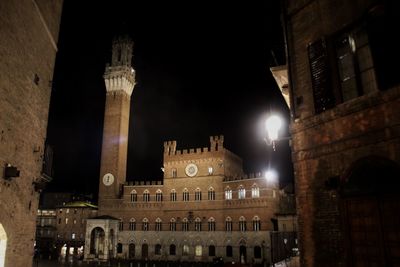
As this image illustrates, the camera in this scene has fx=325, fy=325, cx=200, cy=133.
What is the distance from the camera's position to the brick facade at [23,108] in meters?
10.2

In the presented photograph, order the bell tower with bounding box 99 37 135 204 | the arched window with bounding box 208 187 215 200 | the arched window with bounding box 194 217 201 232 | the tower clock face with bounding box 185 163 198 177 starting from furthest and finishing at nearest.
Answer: the bell tower with bounding box 99 37 135 204, the tower clock face with bounding box 185 163 198 177, the arched window with bounding box 208 187 215 200, the arched window with bounding box 194 217 201 232

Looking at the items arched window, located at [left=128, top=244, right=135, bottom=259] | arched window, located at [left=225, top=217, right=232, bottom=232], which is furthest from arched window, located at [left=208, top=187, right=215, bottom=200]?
arched window, located at [left=128, top=244, right=135, bottom=259]

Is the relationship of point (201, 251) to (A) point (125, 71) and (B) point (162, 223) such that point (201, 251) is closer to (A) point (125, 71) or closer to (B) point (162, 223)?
(B) point (162, 223)

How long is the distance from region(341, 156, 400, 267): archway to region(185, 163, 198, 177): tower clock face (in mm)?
37211

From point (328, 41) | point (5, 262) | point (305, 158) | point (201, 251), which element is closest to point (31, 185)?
point (5, 262)

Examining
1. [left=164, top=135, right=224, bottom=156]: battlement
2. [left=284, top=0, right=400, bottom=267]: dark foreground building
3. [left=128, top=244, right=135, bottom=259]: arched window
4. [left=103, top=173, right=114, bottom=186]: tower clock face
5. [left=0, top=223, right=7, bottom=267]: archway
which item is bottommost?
[left=128, top=244, right=135, bottom=259]: arched window

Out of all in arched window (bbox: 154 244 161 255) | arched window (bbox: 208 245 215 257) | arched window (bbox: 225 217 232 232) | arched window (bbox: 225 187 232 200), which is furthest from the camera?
arched window (bbox: 154 244 161 255)

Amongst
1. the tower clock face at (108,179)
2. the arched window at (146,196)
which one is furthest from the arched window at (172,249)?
the tower clock face at (108,179)

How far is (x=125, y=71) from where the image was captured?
49969 millimetres

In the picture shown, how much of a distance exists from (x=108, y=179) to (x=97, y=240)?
8.42 metres

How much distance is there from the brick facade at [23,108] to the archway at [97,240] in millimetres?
34234

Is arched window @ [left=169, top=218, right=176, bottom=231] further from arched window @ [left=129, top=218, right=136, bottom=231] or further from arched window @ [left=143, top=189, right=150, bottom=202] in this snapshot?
arched window @ [left=129, top=218, right=136, bottom=231]

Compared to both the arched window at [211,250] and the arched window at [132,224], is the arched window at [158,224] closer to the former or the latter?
the arched window at [132,224]

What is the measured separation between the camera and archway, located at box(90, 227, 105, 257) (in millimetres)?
43938
